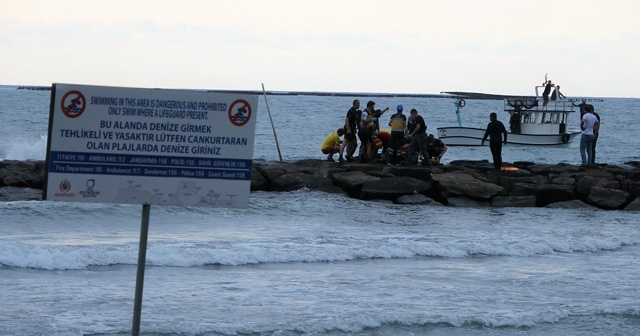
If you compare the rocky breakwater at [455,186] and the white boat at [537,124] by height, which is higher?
the white boat at [537,124]

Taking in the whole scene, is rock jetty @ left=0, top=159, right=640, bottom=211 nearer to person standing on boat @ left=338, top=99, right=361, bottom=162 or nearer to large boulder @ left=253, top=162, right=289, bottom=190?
large boulder @ left=253, top=162, right=289, bottom=190

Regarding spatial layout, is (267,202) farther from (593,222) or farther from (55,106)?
(55,106)

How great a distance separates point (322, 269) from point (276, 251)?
55.6 inches

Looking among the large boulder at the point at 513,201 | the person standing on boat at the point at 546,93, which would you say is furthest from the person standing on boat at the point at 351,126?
the person standing on boat at the point at 546,93

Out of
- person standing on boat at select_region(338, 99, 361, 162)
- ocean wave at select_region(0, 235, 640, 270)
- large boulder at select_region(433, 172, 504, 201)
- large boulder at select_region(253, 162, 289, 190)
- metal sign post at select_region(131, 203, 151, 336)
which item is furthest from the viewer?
large boulder at select_region(253, 162, 289, 190)

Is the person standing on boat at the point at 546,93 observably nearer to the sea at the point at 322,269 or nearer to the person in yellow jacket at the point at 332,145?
the person in yellow jacket at the point at 332,145

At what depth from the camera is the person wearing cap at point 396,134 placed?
22.9 metres

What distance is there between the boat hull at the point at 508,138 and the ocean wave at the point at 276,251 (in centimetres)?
2594

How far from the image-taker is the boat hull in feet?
141

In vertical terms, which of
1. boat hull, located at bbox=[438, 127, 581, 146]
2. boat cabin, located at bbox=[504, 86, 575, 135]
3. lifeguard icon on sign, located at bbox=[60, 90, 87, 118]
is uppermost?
boat cabin, located at bbox=[504, 86, 575, 135]

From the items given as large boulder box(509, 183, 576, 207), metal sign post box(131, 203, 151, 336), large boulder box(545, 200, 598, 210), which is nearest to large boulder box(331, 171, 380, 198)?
large boulder box(509, 183, 576, 207)

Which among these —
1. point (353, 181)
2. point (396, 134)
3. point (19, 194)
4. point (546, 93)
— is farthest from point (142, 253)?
point (546, 93)

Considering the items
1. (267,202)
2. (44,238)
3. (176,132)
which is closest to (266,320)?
(176,132)

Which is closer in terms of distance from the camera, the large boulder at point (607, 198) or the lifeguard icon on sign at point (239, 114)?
the lifeguard icon on sign at point (239, 114)
